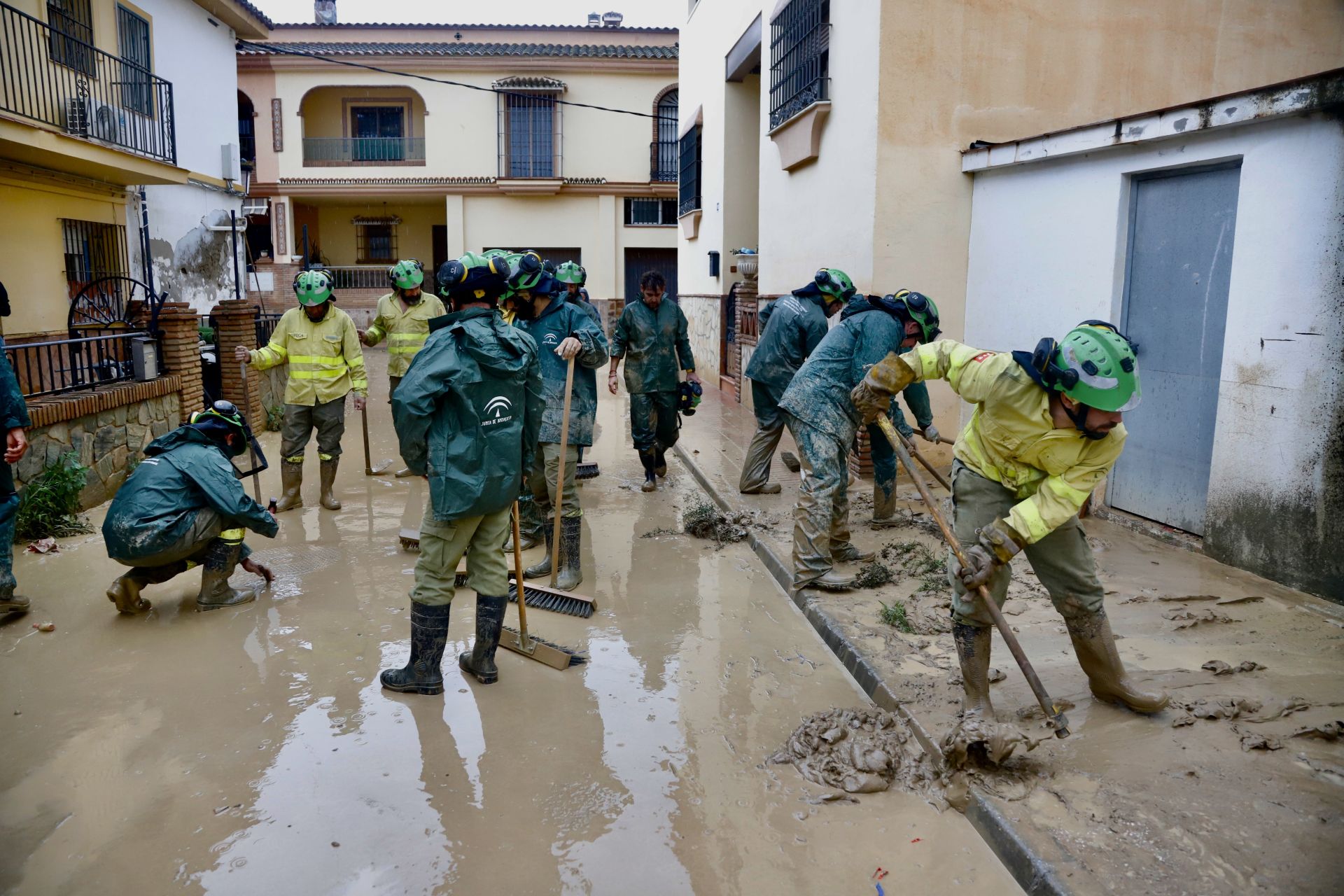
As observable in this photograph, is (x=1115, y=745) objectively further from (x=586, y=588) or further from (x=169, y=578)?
(x=169, y=578)

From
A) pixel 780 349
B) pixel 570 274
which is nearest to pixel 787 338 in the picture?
pixel 780 349

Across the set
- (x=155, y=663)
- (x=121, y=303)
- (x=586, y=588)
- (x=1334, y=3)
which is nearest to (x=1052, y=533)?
(x=586, y=588)

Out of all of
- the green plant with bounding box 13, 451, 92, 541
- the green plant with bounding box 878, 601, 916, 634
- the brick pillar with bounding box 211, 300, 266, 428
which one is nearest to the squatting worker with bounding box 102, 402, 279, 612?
the green plant with bounding box 13, 451, 92, 541

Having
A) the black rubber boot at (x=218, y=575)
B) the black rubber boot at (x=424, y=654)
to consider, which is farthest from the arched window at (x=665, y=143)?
the black rubber boot at (x=424, y=654)

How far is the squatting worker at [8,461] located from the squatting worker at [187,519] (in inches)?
19.4

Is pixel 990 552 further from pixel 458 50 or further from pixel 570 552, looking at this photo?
pixel 458 50

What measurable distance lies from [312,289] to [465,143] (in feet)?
66.9

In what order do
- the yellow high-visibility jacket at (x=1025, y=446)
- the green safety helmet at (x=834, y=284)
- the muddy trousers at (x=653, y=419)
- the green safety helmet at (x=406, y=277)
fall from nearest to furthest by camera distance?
1. the yellow high-visibility jacket at (x=1025, y=446)
2. the green safety helmet at (x=834, y=284)
3. the muddy trousers at (x=653, y=419)
4. the green safety helmet at (x=406, y=277)

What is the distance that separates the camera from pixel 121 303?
13203 millimetres

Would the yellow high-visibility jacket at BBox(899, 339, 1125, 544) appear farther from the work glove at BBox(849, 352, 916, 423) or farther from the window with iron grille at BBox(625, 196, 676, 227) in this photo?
the window with iron grille at BBox(625, 196, 676, 227)

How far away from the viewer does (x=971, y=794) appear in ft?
10.5

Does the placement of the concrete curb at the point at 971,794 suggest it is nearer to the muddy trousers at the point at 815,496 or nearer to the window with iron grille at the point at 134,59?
the muddy trousers at the point at 815,496

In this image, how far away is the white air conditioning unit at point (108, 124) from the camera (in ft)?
38.9

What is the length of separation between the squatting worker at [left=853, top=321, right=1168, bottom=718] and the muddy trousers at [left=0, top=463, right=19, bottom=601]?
14.4 ft
